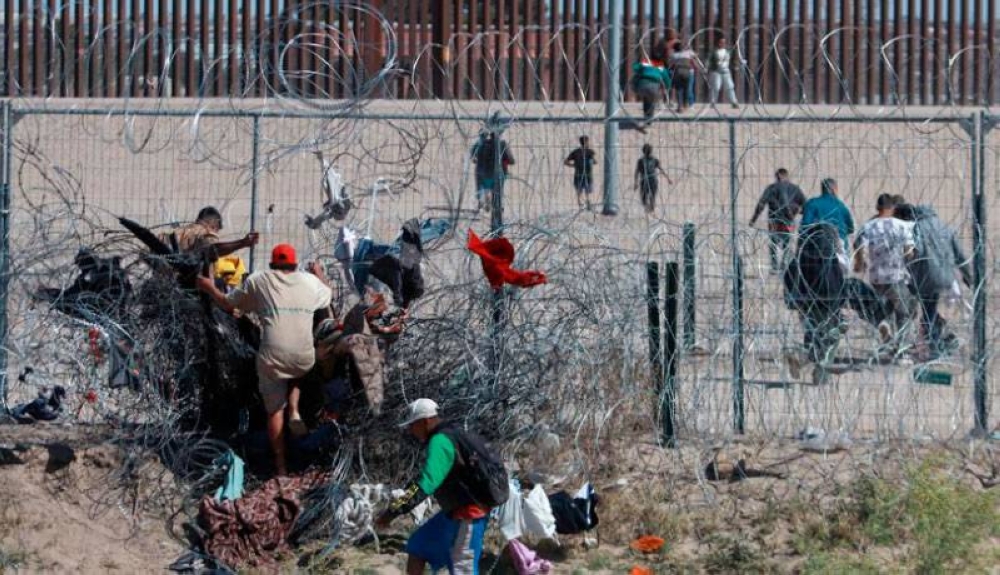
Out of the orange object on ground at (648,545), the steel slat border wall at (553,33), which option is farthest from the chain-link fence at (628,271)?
the steel slat border wall at (553,33)

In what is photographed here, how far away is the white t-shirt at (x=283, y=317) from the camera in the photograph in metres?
8.64

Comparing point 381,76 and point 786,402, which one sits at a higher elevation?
point 381,76

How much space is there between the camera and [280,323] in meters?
8.63

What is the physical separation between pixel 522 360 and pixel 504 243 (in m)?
0.71

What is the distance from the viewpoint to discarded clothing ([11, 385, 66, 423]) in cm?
945

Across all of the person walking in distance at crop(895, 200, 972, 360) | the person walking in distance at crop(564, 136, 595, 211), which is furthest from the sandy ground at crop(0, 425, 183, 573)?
the person walking in distance at crop(895, 200, 972, 360)

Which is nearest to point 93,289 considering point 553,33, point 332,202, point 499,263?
point 332,202

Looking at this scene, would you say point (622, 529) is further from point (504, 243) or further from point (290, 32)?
point (290, 32)

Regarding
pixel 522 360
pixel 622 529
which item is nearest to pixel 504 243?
pixel 522 360

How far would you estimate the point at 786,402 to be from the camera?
920 centimetres

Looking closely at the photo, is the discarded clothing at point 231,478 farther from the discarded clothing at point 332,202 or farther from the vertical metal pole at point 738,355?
the vertical metal pole at point 738,355

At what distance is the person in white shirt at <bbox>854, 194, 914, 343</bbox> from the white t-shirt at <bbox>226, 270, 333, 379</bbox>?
3254mm

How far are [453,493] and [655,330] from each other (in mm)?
2208

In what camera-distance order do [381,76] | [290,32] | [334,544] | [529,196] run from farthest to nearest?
1. [290,32]
2. [529,196]
3. [381,76]
4. [334,544]
